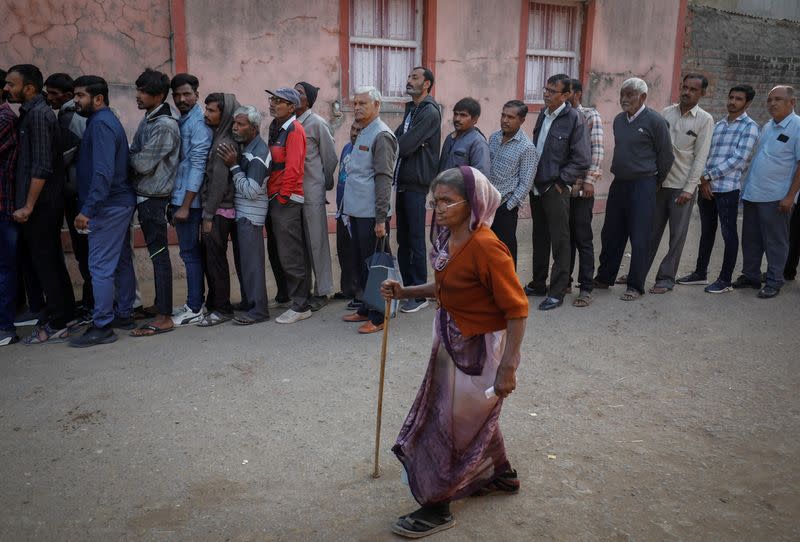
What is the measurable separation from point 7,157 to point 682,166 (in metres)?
6.17

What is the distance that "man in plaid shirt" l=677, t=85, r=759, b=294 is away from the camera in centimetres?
693

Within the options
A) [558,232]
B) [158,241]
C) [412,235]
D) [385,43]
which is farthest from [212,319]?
[385,43]

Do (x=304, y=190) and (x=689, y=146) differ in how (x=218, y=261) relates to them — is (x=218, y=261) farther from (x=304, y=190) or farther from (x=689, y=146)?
(x=689, y=146)

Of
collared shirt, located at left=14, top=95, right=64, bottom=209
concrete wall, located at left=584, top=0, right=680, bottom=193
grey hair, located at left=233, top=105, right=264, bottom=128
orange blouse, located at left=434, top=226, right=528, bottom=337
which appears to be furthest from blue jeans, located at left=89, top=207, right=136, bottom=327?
concrete wall, located at left=584, top=0, right=680, bottom=193

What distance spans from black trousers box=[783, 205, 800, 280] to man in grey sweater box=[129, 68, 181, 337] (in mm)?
6404

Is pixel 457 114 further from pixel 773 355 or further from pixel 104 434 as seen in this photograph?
pixel 104 434

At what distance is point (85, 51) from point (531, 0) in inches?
243

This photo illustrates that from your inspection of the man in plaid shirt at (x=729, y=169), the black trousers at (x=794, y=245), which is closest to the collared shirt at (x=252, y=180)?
the man in plaid shirt at (x=729, y=169)

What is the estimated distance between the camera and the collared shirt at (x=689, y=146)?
682cm

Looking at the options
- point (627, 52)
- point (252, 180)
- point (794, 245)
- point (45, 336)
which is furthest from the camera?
point (627, 52)

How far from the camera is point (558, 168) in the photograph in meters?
6.41

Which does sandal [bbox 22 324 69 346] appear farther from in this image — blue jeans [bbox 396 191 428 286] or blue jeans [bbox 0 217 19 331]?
blue jeans [bbox 396 191 428 286]

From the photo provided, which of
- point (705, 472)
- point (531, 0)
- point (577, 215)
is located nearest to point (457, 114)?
point (577, 215)

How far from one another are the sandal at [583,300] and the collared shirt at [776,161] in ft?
6.65
